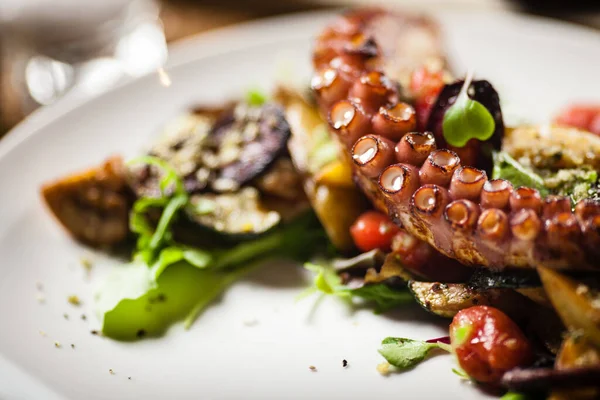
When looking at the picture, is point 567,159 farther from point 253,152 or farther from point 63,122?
point 63,122

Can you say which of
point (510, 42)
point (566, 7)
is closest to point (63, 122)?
point (510, 42)

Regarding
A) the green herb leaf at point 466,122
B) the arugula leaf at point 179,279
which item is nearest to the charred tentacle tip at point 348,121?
the green herb leaf at point 466,122

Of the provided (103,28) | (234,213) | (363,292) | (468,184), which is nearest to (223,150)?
(234,213)

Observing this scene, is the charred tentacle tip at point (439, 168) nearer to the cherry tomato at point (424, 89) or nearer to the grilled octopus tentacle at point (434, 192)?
the grilled octopus tentacle at point (434, 192)

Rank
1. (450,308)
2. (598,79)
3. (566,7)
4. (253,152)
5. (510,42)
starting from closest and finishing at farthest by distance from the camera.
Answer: (450,308) → (253,152) → (598,79) → (510,42) → (566,7)

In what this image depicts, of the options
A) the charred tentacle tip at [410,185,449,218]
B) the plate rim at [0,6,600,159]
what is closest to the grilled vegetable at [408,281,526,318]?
the charred tentacle tip at [410,185,449,218]
